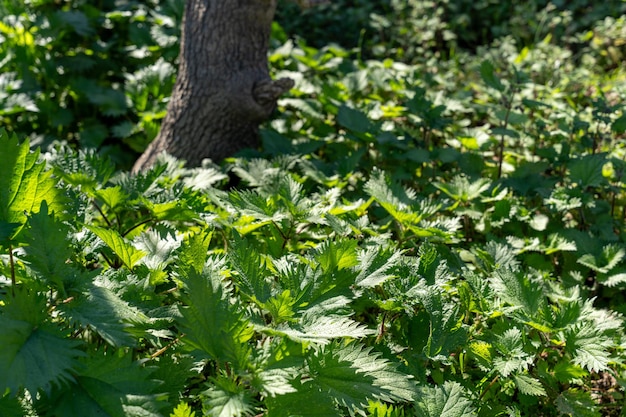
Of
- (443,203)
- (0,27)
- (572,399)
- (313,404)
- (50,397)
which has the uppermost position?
(0,27)

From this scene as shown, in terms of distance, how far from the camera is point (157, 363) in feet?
4.87

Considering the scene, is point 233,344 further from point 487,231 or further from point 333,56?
point 333,56

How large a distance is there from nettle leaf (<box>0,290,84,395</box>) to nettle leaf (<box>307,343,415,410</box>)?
522mm

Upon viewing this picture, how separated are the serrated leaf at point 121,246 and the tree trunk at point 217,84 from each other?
1496 millimetres

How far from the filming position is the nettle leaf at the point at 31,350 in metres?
1.14

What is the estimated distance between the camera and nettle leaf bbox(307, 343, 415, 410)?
136 centimetres

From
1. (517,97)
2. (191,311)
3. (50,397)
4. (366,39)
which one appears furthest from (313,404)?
(366,39)

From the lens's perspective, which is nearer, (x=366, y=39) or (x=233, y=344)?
(x=233, y=344)

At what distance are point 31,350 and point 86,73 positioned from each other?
10.3 feet

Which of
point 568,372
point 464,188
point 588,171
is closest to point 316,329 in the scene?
point 568,372

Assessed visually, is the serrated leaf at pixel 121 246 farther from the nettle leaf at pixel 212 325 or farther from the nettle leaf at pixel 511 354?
the nettle leaf at pixel 511 354

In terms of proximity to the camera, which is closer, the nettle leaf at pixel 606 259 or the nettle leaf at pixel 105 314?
the nettle leaf at pixel 105 314

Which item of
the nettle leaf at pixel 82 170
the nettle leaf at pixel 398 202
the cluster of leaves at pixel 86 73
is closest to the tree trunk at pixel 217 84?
the cluster of leaves at pixel 86 73

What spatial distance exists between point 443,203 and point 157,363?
1315 mm
